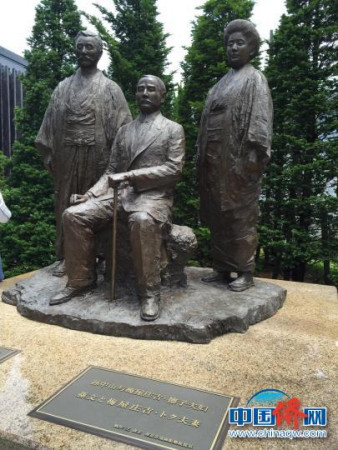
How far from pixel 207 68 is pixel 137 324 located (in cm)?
559

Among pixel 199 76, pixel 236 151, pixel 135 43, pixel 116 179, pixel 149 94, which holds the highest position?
pixel 135 43

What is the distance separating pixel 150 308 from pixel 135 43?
21.1 feet

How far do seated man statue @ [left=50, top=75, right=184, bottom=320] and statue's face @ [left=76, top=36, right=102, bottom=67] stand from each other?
911 millimetres

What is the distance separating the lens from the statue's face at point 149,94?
12.7 ft

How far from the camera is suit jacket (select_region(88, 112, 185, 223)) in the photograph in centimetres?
373

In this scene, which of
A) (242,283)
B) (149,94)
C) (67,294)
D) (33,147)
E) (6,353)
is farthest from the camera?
(33,147)

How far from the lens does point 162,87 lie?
3.97 m

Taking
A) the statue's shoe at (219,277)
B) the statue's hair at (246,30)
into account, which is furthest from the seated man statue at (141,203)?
the statue's shoe at (219,277)

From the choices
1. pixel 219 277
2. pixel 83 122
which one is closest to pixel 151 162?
pixel 83 122

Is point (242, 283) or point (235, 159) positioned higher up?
point (235, 159)

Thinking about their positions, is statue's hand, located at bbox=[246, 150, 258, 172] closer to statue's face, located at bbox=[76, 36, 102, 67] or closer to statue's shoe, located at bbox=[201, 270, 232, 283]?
statue's shoe, located at bbox=[201, 270, 232, 283]

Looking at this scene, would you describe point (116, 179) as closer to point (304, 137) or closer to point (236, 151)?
point (236, 151)

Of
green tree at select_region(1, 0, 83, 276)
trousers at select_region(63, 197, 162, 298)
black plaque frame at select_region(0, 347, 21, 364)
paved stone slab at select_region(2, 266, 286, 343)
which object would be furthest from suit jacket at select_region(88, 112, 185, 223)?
green tree at select_region(1, 0, 83, 276)

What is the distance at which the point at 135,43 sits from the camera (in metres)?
8.14
